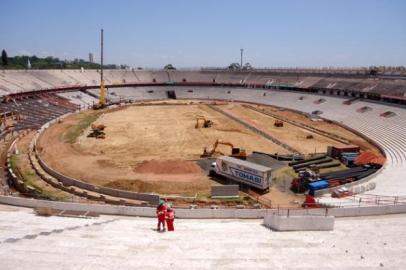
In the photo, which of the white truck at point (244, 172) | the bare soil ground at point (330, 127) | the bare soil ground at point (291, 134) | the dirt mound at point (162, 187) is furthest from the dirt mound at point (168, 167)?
the bare soil ground at point (330, 127)

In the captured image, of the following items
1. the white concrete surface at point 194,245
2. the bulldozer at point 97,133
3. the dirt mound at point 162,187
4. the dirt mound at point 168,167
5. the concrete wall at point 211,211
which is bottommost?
the dirt mound at point 162,187

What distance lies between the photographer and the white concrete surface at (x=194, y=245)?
12031 millimetres

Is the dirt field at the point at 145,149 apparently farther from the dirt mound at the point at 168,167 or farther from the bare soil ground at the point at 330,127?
the bare soil ground at the point at 330,127

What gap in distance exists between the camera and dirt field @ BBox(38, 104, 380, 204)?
31.1 meters

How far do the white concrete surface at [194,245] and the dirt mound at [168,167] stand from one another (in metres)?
15.9

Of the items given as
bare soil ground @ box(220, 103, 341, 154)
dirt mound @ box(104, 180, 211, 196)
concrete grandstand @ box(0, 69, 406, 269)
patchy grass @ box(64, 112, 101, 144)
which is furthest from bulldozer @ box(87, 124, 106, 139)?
bare soil ground @ box(220, 103, 341, 154)

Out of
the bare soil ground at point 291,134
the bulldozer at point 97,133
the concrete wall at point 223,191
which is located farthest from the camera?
the bulldozer at point 97,133

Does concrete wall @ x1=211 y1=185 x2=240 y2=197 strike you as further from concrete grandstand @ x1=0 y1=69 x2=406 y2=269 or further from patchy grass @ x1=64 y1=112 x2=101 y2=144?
patchy grass @ x1=64 y1=112 x2=101 y2=144

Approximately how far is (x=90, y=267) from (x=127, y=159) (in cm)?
2679

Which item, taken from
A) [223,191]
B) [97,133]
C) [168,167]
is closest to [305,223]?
[223,191]

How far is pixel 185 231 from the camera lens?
16375 millimetres

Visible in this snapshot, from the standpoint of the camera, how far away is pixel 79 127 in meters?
55.0

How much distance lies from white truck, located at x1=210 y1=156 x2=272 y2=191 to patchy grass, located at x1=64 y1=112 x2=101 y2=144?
896 inches

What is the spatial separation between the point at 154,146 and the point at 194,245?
3073 centimetres
